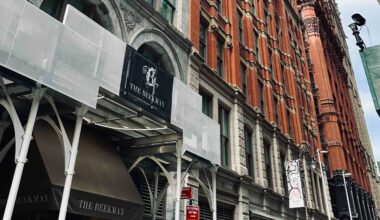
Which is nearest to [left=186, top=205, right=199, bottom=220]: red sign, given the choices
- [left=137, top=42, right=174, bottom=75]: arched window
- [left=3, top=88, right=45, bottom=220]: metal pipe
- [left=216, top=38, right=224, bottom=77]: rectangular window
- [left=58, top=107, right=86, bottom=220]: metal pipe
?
[left=58, top=107, right=86, bottom=220]: metal pipe

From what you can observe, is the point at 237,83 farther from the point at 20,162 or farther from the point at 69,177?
the point at 20,162

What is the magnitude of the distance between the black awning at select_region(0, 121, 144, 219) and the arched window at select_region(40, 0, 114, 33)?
148 inches

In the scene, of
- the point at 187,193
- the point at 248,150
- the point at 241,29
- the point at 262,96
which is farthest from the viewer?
the point at 262,96

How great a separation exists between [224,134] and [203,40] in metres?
5.08

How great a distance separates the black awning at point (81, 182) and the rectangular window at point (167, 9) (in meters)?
8.34

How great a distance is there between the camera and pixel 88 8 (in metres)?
11.8

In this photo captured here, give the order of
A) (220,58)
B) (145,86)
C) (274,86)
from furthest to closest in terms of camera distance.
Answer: (274,86), (220,58), (145,86)

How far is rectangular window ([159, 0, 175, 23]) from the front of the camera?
1612 centimetres

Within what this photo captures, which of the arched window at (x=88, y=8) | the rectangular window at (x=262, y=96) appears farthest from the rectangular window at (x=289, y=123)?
the arched window at (x=88, y=8)

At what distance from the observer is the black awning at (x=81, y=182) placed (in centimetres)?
719

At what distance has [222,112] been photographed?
18906 millimetres

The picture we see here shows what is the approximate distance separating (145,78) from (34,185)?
3437 mm

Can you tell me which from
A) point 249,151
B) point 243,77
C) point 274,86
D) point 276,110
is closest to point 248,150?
point 249,151

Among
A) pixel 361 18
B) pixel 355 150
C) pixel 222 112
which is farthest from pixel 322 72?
pixel 361 18
